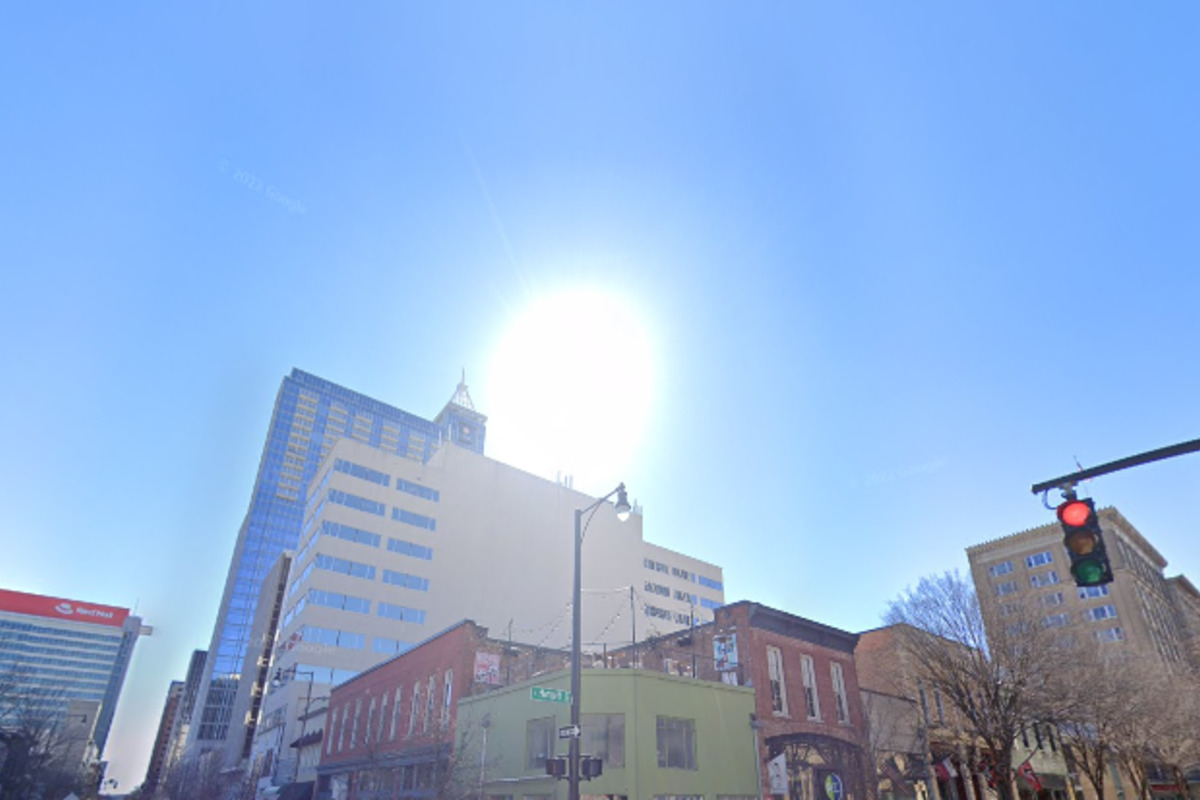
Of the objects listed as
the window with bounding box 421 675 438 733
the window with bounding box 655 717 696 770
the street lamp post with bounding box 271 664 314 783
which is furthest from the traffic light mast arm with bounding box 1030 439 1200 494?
the street lamp post with bounding box 271 664 314 783

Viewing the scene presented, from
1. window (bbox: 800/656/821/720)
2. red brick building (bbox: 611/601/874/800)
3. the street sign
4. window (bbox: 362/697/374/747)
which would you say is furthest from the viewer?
window (bbox: 362/697/374/747)

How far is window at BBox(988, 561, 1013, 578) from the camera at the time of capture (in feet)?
302

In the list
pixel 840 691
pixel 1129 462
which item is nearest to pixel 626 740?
pixel 840 691

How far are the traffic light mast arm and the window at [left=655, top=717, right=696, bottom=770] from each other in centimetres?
1683

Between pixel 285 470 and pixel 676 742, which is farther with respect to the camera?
pixel 285 470

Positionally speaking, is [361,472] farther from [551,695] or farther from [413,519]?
[551,695]

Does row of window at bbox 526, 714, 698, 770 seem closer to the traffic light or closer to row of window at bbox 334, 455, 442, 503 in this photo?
the traffic light

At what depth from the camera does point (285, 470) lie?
521 ft

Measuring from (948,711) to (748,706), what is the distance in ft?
56.1

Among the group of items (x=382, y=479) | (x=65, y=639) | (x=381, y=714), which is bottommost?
(x=381, y=714)

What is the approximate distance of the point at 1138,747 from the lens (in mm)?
37844

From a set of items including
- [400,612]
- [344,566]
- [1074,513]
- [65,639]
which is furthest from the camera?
[65,639]

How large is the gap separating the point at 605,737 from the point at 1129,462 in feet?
58.2

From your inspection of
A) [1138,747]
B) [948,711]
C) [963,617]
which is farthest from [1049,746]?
[963,617]
